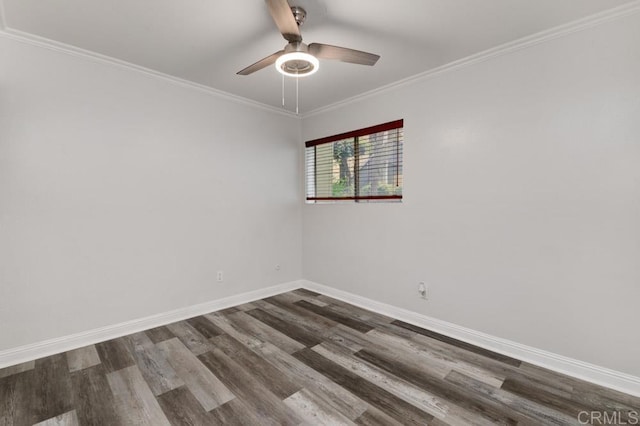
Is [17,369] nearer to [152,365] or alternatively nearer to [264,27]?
[152,365]

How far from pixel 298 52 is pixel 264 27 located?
568mm

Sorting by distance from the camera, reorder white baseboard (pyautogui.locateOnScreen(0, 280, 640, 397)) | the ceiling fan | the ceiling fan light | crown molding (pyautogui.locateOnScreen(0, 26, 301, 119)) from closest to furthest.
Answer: the ceiling fan, the ceiling fan light, white baseboard (pyautogui.locateOnScreen(0, 280, 640, 397)), crown molding (pyautogui.locateOnScreen(0, 26, 301, 119))

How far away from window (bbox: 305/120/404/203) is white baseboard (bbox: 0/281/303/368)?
166 centimetres

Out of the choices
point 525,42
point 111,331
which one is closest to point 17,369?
point 111,331

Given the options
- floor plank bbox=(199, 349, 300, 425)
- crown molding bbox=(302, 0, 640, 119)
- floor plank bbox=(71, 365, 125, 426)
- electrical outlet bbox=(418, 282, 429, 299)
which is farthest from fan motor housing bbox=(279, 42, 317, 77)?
floor plank bbox=(71, 365, 125, 426)

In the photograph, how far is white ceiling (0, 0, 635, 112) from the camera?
1.88m

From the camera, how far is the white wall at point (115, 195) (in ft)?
7.48

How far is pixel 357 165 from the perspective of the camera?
142 inches

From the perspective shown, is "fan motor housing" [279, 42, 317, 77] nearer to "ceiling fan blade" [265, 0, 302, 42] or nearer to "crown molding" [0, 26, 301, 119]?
"ceiling fan blade" [265, 0, 302, 42]

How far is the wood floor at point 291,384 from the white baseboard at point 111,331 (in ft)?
0.26

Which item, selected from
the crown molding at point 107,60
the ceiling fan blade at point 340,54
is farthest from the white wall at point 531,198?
the crown molding at point 107,60

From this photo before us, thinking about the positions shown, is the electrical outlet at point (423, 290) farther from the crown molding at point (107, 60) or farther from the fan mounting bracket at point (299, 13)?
the crown molding at point (107, 60)

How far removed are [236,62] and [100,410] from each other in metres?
2.76

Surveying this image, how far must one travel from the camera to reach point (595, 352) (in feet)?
6.78
